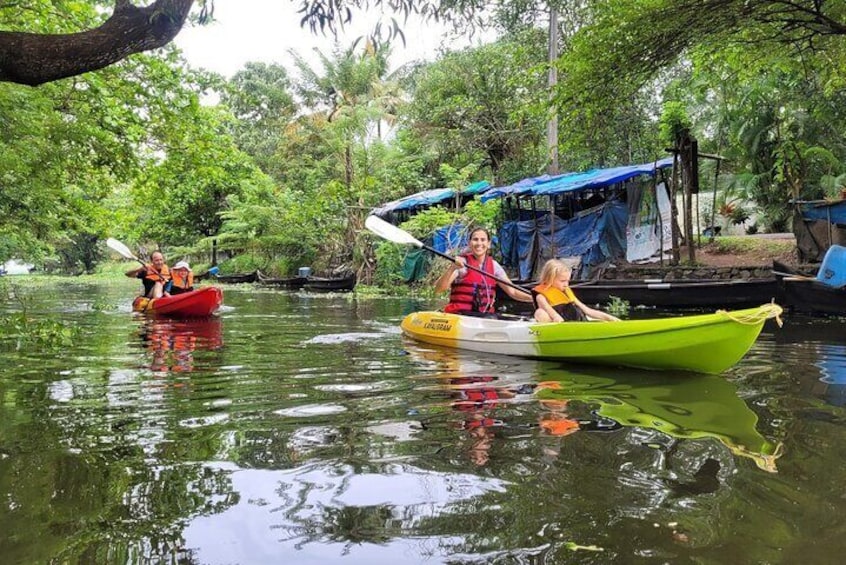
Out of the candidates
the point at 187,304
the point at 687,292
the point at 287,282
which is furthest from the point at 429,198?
the point at 187,304

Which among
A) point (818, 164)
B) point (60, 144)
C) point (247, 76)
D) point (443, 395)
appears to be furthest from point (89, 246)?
point (443, 395)

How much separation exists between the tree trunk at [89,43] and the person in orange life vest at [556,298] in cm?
418

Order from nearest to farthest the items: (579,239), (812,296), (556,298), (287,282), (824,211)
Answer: (556,298)
(812,296)
(824,211)
(579,239)
(287,282)

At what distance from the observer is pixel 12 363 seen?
21.4 ft

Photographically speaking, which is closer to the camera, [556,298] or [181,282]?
[556,298]

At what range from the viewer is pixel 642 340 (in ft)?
19.2

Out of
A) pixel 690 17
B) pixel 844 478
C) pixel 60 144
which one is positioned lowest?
pixel 844 478

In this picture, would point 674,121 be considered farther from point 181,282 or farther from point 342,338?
point 181,282

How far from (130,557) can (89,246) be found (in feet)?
174

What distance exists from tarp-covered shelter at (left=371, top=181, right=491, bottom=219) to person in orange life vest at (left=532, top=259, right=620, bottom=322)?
1225cm

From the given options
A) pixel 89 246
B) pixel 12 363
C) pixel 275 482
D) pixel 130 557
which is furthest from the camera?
pixel 89 246

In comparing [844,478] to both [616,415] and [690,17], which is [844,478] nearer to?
[616,415]

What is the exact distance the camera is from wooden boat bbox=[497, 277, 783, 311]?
11.0m

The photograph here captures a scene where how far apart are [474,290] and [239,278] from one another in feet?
77.5
